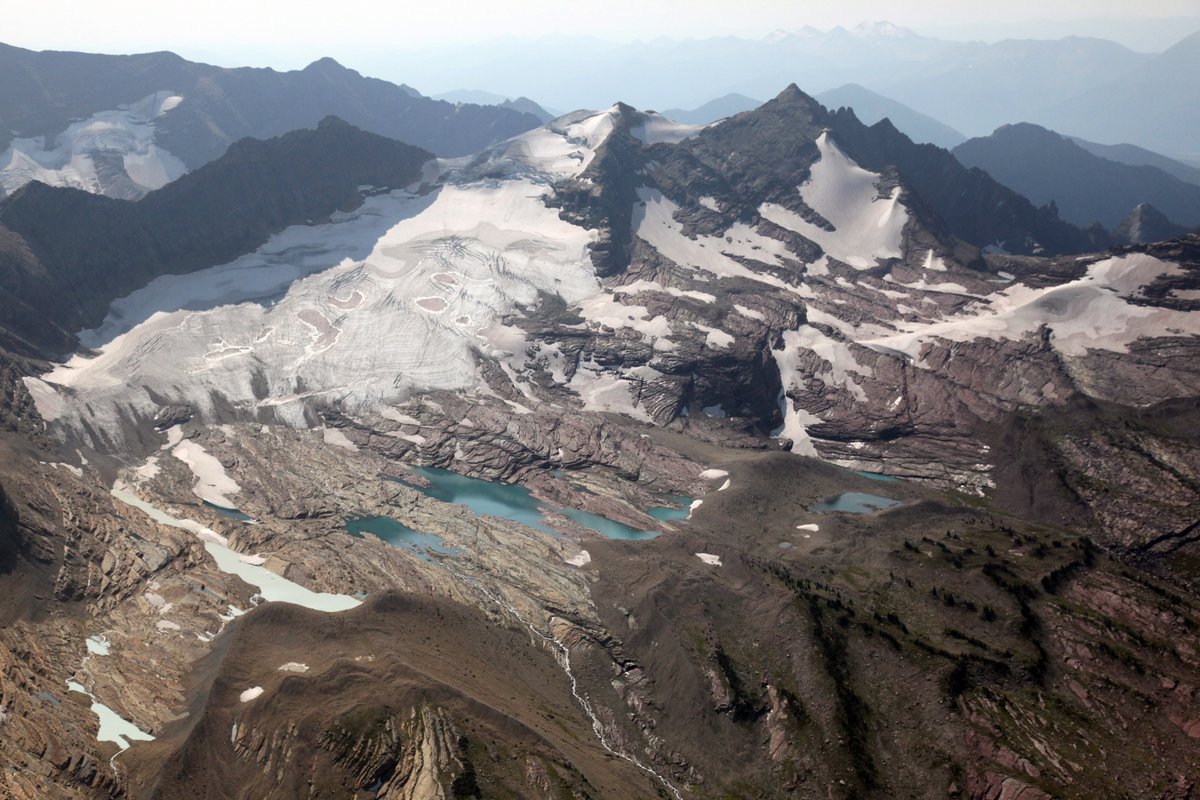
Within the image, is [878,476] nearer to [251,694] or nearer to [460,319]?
[460,319]

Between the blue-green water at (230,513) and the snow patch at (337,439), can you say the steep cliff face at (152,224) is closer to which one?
the snow patch at (337,439)

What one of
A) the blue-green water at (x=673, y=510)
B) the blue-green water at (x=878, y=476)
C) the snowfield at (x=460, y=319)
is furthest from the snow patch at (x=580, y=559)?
the blue-green water at (x=878, y=476)

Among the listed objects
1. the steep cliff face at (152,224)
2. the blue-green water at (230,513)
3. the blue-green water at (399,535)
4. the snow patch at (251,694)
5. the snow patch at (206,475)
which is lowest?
the blue-green water at (399,535)

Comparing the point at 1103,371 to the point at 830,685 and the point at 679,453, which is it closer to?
the point at 679,453

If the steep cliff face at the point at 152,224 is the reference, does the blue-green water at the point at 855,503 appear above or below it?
below

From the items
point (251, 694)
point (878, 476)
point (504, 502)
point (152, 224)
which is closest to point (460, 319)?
point (504, 502)

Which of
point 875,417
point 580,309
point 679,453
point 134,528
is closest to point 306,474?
point 134,528

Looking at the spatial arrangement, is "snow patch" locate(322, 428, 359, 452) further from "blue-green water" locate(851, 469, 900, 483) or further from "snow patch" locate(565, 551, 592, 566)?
"blue-green water" locate(851, 469, 900, 483)
